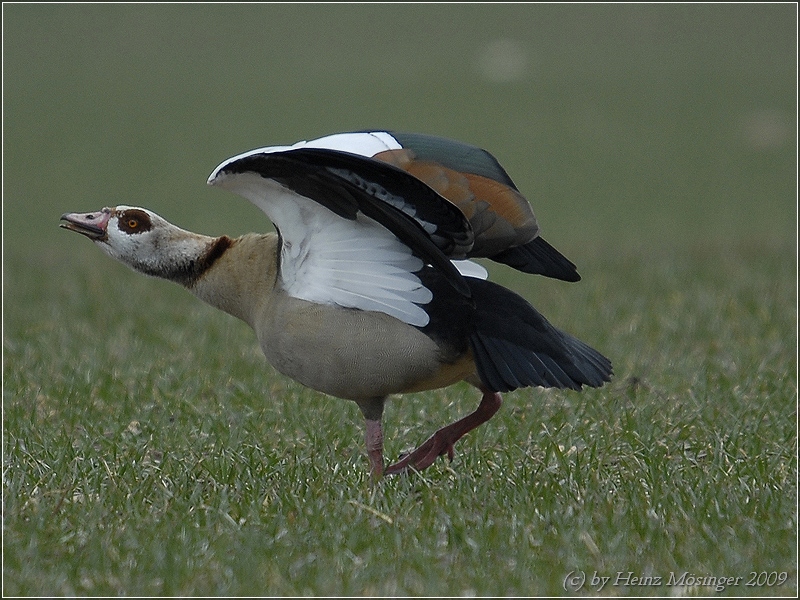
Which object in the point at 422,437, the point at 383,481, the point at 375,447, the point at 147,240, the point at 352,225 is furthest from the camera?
the point at 422,437

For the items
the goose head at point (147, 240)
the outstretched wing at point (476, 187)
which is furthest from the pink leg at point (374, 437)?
the goose head at point (147, 240)

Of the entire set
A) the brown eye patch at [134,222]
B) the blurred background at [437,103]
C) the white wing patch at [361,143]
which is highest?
the white wing patch at [361,143]

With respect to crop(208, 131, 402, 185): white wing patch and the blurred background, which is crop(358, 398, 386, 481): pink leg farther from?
the blurred background

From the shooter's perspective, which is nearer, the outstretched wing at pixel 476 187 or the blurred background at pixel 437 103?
the outstretched wing at pixel 476 187

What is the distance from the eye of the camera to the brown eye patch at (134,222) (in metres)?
4.64

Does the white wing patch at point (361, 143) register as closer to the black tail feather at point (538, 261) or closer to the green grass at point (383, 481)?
the black tail feather at point (538, 261)

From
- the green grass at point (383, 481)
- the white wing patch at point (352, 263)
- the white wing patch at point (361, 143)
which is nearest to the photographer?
the green grass at point (383, 481)

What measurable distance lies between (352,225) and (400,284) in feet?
0.92

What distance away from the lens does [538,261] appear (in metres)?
4.39

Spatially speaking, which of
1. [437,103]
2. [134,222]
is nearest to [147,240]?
[134,222]

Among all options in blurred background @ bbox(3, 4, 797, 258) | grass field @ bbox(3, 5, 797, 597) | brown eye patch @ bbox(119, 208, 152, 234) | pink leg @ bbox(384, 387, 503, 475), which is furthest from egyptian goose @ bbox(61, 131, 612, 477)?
blurred background @ bbox(3, 4, 797, 258)

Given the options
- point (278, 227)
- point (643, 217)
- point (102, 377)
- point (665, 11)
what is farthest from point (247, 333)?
point (665, 11)

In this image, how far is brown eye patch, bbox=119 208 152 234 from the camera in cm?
464

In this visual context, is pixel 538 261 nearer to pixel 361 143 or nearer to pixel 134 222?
pixel 361 143
